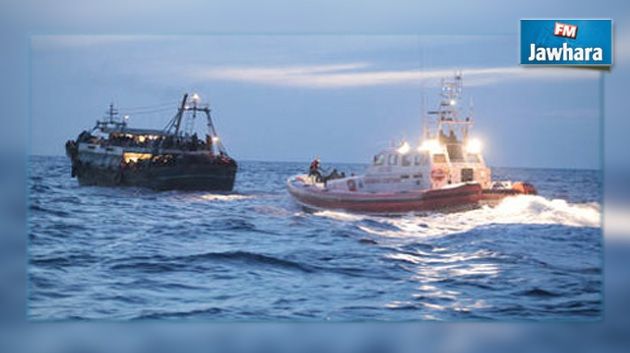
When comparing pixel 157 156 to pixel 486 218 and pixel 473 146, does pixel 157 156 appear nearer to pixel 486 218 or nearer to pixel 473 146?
pixel 473 146

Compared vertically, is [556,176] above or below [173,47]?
below

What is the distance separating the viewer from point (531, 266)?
6676mm

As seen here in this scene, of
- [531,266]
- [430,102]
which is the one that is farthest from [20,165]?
[531,266]

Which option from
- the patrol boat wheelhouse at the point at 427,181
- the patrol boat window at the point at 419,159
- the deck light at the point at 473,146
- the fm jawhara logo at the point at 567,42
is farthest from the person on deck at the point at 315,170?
the fm jawhara logo at the point at 567,42

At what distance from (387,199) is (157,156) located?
1.36 meters

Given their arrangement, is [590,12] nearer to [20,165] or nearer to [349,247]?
[349,247]

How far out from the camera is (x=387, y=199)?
684 cm

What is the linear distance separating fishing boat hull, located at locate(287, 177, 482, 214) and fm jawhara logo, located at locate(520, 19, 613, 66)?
82 cm

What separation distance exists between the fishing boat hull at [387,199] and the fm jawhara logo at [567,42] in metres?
0.82

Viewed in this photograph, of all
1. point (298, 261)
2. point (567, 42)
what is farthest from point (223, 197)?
point (567, 42)

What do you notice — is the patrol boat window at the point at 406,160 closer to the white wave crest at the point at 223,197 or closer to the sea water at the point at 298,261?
the sea water at the point at 298,261

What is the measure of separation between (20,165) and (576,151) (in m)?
3.13

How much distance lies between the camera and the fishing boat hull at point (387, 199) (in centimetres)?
675

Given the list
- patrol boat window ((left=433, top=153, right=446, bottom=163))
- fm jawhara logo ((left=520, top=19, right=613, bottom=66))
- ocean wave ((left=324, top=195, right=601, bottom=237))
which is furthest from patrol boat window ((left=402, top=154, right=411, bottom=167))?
fm jawhara logo ((left=520, top=19, right=613, bottom=66))
